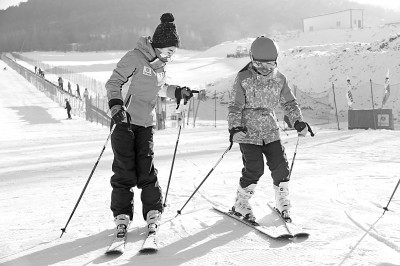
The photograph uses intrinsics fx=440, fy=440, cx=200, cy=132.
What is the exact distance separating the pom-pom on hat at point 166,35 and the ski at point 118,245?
143 centimetres

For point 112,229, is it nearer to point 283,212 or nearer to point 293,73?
point 283,212

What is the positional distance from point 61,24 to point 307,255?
18662 centimetres

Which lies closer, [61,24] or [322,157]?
[322,157]

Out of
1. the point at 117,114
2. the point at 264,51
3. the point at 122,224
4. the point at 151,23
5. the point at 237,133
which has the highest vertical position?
the point at 151,23

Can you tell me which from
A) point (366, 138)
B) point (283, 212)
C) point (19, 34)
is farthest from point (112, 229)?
point (19, 34)

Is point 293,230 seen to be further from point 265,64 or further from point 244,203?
point 265,64

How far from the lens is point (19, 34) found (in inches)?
5915

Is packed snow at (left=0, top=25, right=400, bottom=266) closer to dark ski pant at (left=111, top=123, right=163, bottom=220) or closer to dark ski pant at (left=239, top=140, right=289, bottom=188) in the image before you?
dark ski pant at (left=111, top=123, right=163, bottom=220)

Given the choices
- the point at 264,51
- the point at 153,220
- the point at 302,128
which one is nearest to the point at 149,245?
the point at 153,220

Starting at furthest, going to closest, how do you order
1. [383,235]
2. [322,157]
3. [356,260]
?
[322,157] < [383,235] < [356,260]

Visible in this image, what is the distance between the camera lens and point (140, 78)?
333 cm

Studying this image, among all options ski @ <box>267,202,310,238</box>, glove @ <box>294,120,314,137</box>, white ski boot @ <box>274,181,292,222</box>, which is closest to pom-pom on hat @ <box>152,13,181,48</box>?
glove @ <box>294,120,314,137</box>

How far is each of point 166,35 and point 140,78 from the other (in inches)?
15.0

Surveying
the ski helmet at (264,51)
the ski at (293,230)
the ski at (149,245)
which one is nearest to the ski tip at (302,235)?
the ski at (293,230)
